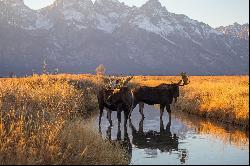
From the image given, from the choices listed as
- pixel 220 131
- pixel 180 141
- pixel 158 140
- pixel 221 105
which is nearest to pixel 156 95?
pixel 221 105

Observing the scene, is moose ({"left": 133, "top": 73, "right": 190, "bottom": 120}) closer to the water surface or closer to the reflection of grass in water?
the water surface

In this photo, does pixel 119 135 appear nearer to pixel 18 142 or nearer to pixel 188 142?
pixel 188 142

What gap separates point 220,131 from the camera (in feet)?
80.3

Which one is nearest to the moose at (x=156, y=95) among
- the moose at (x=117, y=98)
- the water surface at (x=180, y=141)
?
the water surface at (x=180, y=141)

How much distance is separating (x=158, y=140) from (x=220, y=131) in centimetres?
391

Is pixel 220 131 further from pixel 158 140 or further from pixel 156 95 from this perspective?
pixel 156 95

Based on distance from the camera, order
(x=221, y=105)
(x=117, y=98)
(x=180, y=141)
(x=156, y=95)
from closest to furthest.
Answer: (x=180, y=141), (x=117, y=98), (x=156, y=95), (x=221, y=105)

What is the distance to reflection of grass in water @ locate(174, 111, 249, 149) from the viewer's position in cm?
2167

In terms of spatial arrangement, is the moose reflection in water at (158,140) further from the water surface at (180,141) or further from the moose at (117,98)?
the moose at (117,98)

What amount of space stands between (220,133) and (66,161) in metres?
11.6

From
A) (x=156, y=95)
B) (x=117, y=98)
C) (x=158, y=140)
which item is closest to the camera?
(x=158, y=140)

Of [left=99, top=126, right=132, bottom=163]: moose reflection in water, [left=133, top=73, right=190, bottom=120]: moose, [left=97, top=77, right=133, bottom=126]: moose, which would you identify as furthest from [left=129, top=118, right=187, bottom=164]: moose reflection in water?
[left=133, top=73, right=190, bottom=120]: moose

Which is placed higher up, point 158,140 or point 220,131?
point 220,131

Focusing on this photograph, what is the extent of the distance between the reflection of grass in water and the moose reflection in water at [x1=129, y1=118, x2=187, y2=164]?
1943mm
